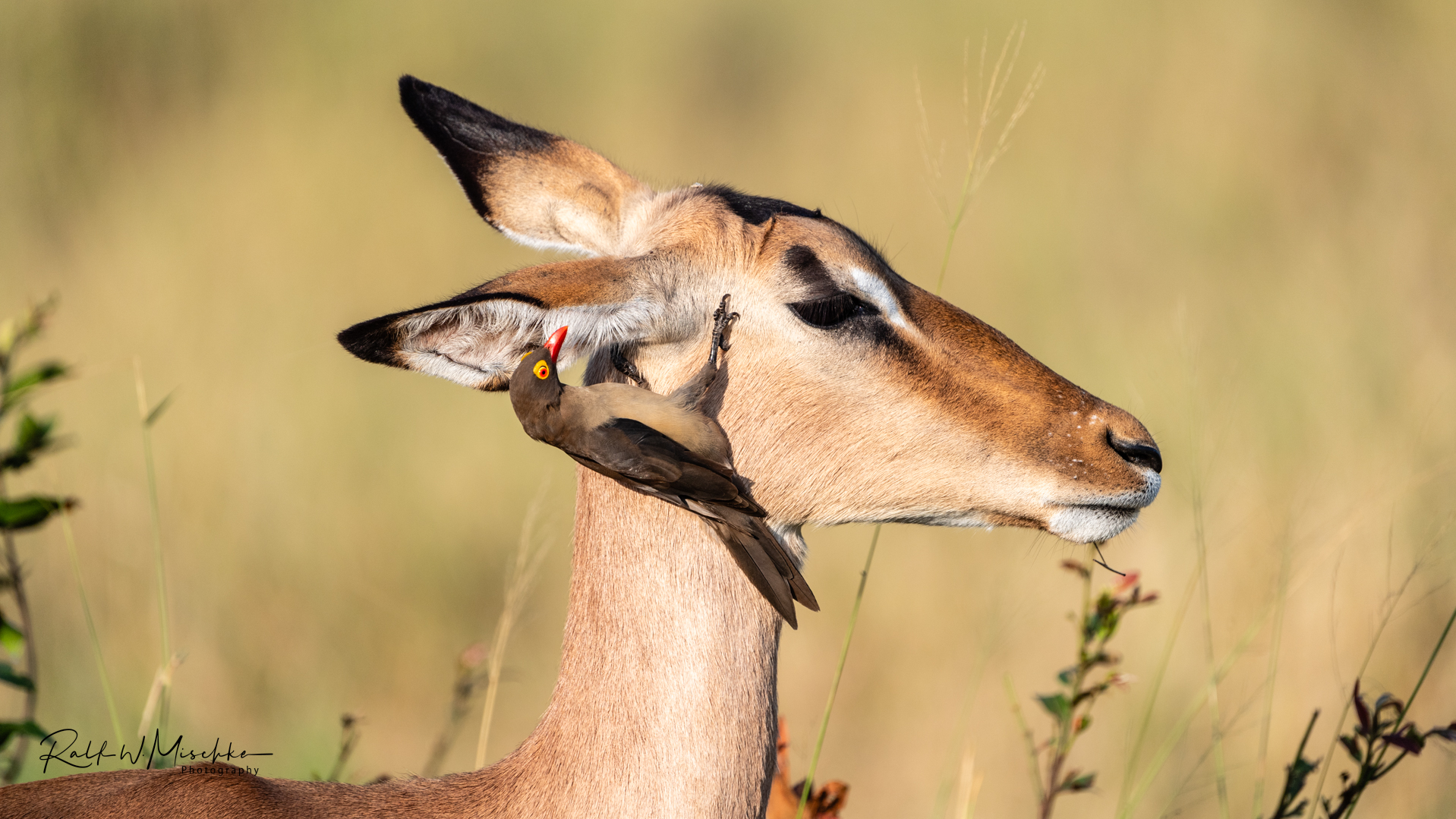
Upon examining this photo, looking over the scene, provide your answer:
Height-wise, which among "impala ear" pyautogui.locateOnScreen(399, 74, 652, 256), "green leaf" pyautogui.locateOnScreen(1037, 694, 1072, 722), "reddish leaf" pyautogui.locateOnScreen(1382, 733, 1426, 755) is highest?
"impala ear" pyautogui.locateOnScreen(399, 74, 652, 256)

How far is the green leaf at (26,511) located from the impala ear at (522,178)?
4.53ft

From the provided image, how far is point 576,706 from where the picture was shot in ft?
8.56

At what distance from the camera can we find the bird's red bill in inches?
93.5

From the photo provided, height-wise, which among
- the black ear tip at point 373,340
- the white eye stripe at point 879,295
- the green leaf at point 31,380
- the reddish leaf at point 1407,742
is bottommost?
the green leaf at point 31,380

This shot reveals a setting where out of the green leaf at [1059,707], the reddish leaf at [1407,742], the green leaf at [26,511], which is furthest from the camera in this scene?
the green leaf at [1059,707]

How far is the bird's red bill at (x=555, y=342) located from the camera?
2.38 metres

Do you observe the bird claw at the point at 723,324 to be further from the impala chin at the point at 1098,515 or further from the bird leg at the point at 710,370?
the impala chin at the point at 1098,515

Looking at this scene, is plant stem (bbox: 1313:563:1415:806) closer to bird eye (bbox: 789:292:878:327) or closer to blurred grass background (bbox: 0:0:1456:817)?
blurred grass background (bbox: 0:0:1456:817)

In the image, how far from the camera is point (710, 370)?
2.64 m

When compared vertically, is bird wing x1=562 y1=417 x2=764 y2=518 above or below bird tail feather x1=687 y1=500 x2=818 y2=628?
above

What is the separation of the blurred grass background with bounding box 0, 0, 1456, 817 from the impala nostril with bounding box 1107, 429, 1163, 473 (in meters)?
1.93

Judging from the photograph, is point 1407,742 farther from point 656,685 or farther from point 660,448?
point 660,448

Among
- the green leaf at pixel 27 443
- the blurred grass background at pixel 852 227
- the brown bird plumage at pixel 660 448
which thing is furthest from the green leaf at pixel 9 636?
the brown bird plumage at pixel 660 448

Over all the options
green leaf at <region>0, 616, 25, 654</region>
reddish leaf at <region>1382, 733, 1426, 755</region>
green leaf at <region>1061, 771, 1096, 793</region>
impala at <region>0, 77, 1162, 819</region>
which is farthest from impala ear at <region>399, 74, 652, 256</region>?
reddish leaf at <region>1382, 733, 1426, 755</region>
